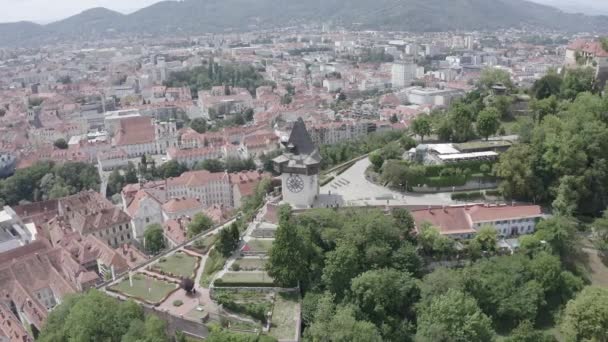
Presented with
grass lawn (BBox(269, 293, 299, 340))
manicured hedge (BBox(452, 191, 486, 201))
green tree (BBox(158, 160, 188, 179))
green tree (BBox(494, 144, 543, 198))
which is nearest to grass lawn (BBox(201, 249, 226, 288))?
grass lawn (BBox(269, 293, 299, 340))

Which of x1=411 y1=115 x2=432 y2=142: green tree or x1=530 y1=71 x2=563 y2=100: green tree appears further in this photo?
x1=530 y1=71 x2=563 y2=100: green tree

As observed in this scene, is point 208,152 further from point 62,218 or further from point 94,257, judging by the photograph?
point 94,257

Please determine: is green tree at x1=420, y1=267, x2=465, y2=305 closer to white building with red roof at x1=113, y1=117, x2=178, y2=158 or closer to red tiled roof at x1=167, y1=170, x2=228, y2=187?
red tiled roof at x1=167, y1=170, x2=228, y2=187

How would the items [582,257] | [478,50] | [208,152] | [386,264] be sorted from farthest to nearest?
[478,50] → [208,152] → [582,257] → [386,264]

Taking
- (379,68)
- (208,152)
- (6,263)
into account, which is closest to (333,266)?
(6,263)

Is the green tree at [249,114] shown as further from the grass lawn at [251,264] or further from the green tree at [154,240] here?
the grass lawn at [251,264]
